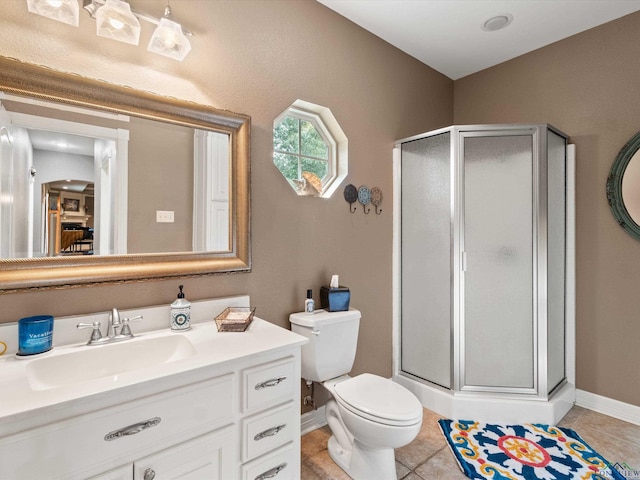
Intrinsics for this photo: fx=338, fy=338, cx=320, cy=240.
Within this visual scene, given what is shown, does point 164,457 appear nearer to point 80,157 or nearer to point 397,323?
point 80,157

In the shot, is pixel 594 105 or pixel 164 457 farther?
pixel 594 105

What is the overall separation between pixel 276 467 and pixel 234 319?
2.03 feet

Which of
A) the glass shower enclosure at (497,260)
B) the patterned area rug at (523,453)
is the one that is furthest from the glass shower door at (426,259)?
the patterned area rug at (523,453)

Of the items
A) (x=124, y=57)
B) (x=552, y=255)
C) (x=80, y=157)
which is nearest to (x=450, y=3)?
(x=552, y=255)

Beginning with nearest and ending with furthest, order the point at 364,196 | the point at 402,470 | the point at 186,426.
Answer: the point at 186,426 < the point at 402,470 < the point at 364,196

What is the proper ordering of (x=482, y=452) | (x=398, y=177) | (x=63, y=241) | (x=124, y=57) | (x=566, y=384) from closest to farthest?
(x=63, y=241), (x=124, y=57), (x=482, y=452), (x=566, y=384), (x=398, y=177)

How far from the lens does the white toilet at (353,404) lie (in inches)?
59.6

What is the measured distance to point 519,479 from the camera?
5.46 ft

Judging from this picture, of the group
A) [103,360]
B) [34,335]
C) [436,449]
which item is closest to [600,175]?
[436,449]

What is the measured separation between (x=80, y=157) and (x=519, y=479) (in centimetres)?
249

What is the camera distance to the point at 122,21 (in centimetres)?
135

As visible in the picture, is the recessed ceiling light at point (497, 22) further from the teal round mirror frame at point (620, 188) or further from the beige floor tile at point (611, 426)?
the beige floor tile at point (611, 426)

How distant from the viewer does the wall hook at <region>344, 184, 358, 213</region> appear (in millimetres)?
2285

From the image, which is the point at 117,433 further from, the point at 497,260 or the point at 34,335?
the point at 497,260
